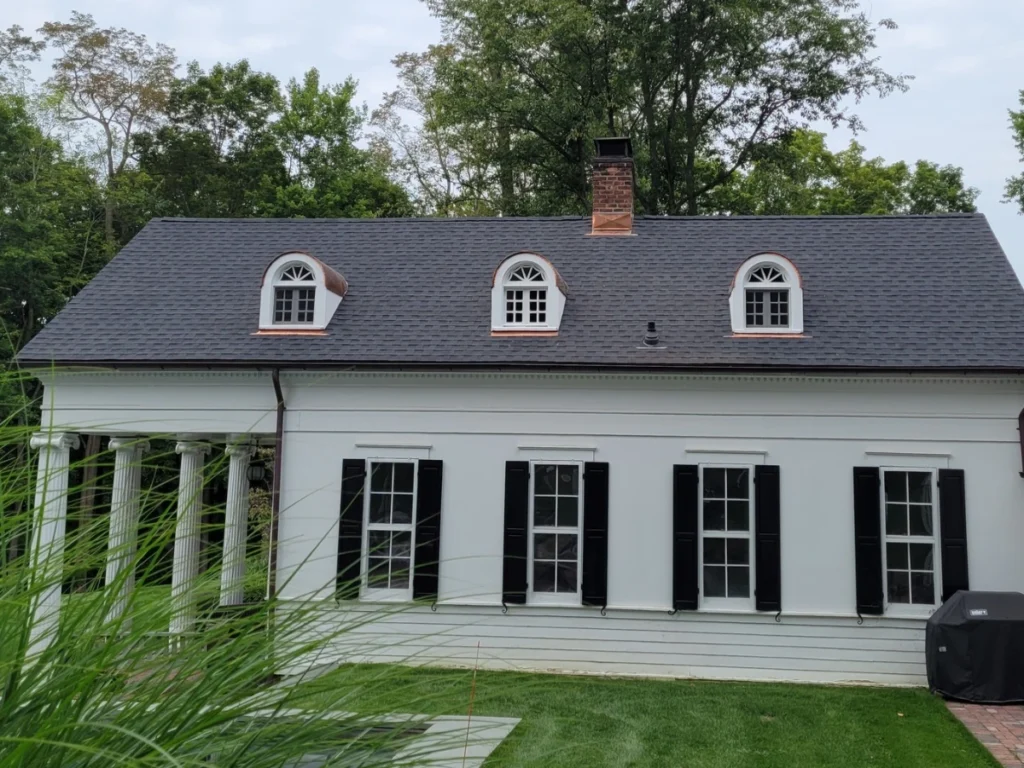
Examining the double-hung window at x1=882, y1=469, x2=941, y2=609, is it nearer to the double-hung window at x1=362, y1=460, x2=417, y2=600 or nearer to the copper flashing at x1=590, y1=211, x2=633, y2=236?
the copper flashing at x1=590, y1=211, x2=633, y2=236

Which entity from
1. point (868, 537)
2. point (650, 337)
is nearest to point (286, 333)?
point (650, 337)

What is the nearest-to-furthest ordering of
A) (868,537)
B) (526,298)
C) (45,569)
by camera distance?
(45,569) < (868,537) < (526,298)

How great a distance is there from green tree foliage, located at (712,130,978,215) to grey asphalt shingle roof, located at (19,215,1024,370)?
1471 cm

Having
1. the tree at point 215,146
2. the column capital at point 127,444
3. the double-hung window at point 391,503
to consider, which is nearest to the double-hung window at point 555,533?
the double-hung window at point 391,503

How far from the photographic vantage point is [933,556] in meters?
11.7

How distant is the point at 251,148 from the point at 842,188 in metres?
21.5

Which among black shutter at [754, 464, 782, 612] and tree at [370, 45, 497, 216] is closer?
black shutter at [754, 464, 782, 612]

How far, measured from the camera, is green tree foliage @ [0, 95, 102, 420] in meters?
21.6

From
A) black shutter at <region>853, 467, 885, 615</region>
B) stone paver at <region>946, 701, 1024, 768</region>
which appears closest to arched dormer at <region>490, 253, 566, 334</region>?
black shutter at <region>853, 467, 885, 615</region>

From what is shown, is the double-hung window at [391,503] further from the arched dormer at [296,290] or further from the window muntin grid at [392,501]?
the arched dormer at [296,290]

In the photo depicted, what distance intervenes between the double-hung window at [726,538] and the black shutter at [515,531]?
2538 mm

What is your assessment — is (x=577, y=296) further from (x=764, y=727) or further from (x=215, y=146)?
(x=215, y=146)

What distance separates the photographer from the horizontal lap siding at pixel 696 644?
11.6 m

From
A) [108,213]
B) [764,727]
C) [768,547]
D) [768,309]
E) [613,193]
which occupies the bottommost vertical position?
[764,727]
